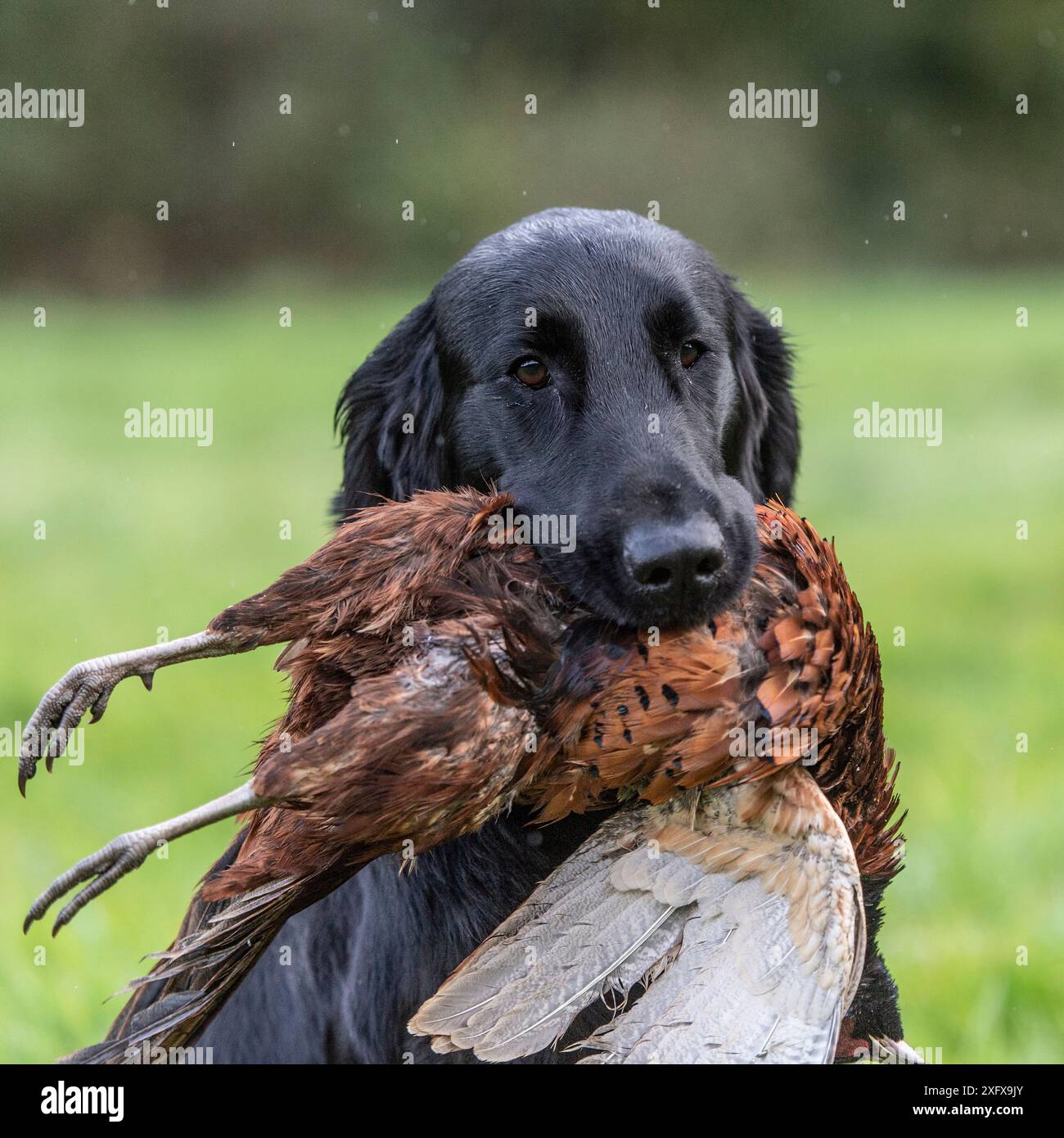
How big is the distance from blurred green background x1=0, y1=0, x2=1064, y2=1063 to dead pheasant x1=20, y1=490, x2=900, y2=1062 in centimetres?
71

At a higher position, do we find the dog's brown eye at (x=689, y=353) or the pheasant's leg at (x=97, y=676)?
the dog's brown eye at (x=689, y=353)

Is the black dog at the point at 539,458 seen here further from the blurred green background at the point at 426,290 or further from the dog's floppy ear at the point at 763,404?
the blurred green background at the point at 426,290

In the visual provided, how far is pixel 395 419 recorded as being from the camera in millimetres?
3510

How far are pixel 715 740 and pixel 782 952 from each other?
1.26 ft

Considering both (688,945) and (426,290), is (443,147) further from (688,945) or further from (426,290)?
(688,945)

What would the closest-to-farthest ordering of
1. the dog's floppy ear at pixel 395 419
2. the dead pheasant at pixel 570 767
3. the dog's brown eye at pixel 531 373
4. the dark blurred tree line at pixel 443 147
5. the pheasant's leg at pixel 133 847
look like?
the pheasant's leg at pixel 133 847 < the dead pheasant at pixel 570 767 < the dog's brown eye at pixel 531 373 < the dog's floppy ear at pixel 395 419 < the dark blurred tree line at pixel 443 147

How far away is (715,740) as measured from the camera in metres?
2.45

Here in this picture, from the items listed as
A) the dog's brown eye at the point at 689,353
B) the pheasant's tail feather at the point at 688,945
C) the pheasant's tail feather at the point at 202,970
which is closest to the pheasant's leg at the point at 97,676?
the pheasant's tail feather at the point at 202,970

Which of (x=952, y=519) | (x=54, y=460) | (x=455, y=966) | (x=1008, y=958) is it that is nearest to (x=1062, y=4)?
(x=952, y=519)

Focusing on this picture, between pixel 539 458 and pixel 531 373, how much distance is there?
230 millimetres

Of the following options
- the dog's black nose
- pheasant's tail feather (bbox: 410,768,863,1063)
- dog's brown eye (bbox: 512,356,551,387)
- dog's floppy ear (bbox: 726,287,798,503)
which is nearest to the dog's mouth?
the dog's black nose

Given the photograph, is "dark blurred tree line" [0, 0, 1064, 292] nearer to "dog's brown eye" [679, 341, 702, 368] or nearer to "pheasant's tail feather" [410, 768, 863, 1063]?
"dog's brown eye" [679, 341, 702, 368]

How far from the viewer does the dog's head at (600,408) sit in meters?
2.67

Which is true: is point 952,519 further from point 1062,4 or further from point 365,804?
point 1062,4
